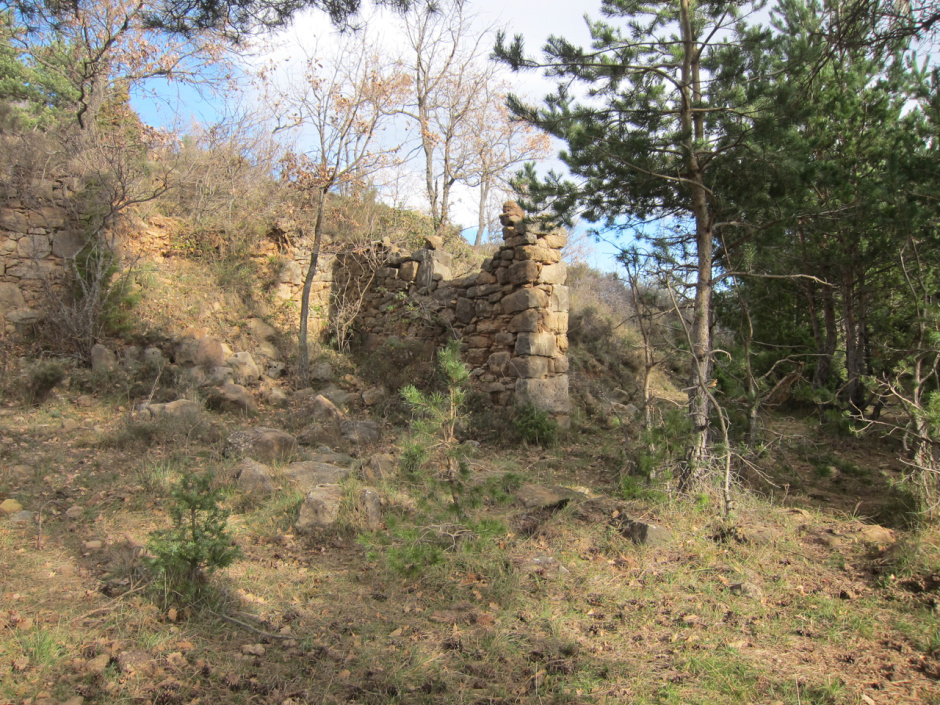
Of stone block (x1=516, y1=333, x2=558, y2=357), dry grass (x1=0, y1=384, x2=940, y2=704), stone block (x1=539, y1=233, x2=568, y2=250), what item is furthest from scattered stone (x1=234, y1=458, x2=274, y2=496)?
stone block (x1=539, y1=233, x2=568, y2=250)

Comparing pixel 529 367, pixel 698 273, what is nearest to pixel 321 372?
pixel 529 367

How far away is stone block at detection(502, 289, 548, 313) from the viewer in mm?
7559

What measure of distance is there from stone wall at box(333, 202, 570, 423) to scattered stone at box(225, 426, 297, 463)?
2908 mm

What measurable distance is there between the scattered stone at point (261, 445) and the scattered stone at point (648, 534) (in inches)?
128

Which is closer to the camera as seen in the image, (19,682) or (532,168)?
(19,682)

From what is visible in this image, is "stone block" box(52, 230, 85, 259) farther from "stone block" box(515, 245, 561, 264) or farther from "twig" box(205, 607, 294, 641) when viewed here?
"twig" box(205, 607, 294, 641)

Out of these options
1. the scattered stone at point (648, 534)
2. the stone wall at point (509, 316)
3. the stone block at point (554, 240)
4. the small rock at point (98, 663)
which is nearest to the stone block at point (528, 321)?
the stone wall at point (509, 316)

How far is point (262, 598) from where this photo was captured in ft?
10.9

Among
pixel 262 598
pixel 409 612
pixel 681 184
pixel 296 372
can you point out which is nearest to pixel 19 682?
pixel 262 598

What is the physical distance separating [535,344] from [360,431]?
7.85ft

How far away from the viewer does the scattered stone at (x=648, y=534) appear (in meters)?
3.99

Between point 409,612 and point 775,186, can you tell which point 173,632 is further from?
point 775,186

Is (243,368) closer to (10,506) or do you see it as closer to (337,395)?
(337,395)

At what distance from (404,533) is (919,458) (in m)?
3.76
